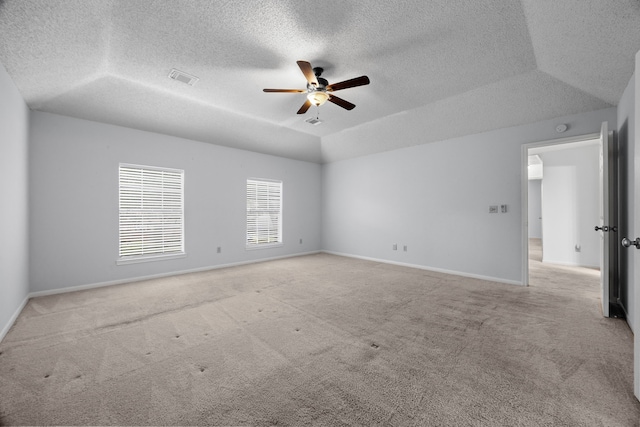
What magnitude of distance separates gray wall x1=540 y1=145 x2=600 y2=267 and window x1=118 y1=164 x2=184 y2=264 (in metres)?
8.00

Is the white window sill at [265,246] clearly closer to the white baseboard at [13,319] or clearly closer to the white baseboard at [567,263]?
the white baseboard at [13,319]

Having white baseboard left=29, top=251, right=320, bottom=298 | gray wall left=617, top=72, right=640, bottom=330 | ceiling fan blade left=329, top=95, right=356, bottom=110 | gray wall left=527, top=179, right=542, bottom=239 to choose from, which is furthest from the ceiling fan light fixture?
gray wall left=527, top=179, right=542, bottom=239

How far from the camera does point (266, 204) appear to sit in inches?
256

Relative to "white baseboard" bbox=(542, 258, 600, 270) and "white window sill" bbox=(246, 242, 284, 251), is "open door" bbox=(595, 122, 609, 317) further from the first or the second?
"white window sill" bbox=(246, 242, 284, 251)

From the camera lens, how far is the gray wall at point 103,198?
148 inches

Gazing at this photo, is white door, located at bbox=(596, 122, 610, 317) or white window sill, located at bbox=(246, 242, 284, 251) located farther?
white window sill, located at bbox=(246, 242, 284, 251)

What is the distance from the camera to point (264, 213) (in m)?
6.46

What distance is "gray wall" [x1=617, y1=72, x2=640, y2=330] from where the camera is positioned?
2680 millimetres

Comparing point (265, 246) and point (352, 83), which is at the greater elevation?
point (352, 83)

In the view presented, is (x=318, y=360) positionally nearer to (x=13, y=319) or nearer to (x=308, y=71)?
(x=308, y=71)

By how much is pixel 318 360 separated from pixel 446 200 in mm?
4161

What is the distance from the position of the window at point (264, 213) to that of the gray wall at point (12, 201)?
3.47 m

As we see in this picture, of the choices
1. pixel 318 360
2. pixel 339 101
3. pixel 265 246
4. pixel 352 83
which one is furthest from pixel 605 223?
pixel 265 246

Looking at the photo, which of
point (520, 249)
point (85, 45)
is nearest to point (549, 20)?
point (520, 249)
